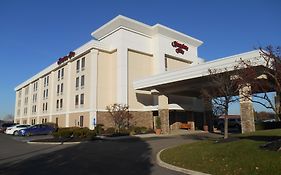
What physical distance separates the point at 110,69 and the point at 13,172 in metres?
32.5

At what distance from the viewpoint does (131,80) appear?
40562 mm

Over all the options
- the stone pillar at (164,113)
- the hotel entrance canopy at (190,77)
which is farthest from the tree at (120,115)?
the stone pillar at (164,113)

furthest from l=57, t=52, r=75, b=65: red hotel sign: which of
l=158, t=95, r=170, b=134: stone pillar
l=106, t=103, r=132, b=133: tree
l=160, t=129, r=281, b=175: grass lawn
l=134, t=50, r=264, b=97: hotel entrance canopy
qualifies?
l=160, t=129, r=281, b=175: grass lawn

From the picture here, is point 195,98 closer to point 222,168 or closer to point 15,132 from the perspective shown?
point 15,132

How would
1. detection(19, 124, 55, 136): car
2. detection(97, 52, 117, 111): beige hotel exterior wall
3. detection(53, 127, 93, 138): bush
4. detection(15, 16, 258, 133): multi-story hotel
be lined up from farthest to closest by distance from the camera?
detection(97, 52, 117, 111): beige hotel exterior wall
detection(15, 16, 258, 133): multi-story hotel
detection(19, 124, 55, 136): car
detection(53, 127, 93, 138): bush

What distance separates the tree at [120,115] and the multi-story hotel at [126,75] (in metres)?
1.61

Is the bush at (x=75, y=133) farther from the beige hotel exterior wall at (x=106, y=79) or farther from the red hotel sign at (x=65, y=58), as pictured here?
the red hotel sign at (x=65, y=58)

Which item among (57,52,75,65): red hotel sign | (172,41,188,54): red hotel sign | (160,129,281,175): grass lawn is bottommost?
(160,129,281,175): grass lawn

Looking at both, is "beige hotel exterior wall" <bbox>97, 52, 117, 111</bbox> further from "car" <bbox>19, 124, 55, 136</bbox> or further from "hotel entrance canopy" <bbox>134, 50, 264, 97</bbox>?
"car" <bbox>19, 124, 55, 136</bbox>

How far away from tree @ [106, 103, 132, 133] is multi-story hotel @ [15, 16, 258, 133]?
1.61m

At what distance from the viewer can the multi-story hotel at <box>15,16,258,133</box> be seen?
128 feet

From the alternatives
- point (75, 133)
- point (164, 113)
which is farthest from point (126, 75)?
point (75, 133)

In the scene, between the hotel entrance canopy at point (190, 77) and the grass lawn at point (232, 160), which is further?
the hotel entrance canopy at point (190, 77)

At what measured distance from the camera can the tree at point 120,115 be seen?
35.3 m
